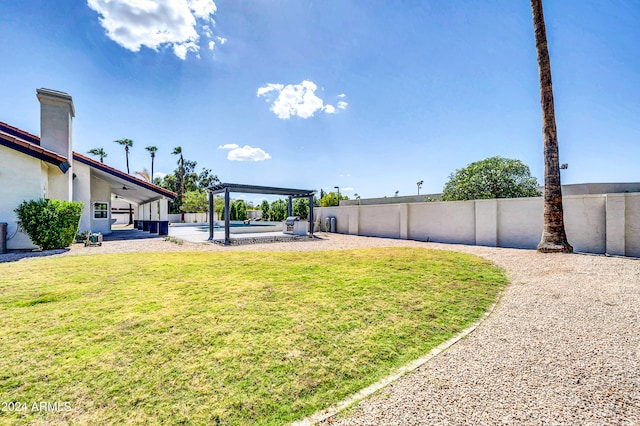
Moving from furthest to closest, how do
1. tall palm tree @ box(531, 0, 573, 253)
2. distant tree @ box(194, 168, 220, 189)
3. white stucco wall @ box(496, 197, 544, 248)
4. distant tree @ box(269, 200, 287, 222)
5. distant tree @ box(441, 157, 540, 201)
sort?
distant tree @ box(194, 168, 220, 189) → distant tree @ box(269, 200, 287, 222) → distant tree @ box(441, 157, 540, 201) → white stucco wall @ box(496, 197, 544, 248) → tall palm tree @ box(531, 0, 573, 253)

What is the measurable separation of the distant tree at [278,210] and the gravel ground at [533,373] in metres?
27.5

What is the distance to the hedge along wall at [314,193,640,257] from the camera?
9.48 meters

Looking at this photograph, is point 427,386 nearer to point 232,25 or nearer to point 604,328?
point 604,328

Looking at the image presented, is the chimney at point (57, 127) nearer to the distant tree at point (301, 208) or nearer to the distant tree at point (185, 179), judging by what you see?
the distant tree at point (301, 208)

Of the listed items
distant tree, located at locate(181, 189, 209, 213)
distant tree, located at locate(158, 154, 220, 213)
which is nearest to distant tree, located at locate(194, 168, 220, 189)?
distant tree, located at locate(158, 154, 220, 213)

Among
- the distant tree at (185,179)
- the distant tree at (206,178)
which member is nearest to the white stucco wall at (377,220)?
the distant tree at (185,179)

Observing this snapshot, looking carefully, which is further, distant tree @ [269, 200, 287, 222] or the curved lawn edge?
distant tree @ [269, 200, 287, 222]

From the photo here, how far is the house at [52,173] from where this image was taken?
1080 cm

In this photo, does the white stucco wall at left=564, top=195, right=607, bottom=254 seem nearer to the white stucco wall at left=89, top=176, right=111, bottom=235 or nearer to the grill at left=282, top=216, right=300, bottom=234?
the grill at left=282, top=216, right=300, bottom=234

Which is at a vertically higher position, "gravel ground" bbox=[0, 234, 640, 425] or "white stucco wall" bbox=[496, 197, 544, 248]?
"white stucco wall" bbox=[496, 197, 544, 248]

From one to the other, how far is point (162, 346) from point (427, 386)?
299 cm

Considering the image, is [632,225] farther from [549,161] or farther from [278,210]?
[278,210]

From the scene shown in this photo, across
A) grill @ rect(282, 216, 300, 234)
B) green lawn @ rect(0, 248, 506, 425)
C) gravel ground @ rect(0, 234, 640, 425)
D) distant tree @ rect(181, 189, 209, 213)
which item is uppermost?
distant tree @ rect(181, 189, 209, 213)

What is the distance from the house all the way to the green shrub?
62cm
